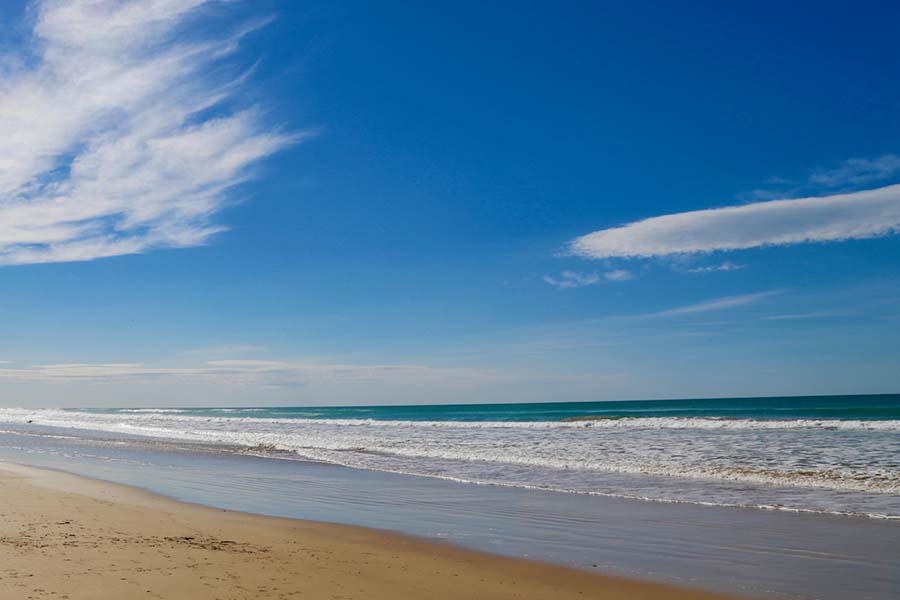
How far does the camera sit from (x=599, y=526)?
33.5ft

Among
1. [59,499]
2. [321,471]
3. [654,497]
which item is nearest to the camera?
[59,499]

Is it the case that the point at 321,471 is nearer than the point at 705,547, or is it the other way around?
the point at 705,547

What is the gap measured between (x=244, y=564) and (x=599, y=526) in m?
5.47

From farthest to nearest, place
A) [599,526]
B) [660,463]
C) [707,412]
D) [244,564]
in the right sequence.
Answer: [707,412] < [660,463] < [599,526] < [244,564]

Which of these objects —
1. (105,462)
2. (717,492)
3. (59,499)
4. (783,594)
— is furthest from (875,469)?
(105,462)

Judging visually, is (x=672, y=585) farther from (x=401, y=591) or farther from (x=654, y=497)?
(x=654, y=497)

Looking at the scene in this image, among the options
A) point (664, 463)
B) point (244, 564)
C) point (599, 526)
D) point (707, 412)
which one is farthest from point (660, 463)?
point (707, 412)

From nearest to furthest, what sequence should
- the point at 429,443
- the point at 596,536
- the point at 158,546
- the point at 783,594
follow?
1. the point at 783,594
2. the point at 158,546
3. the point at 596,536
4. the point at 429,443

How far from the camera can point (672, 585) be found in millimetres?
7035

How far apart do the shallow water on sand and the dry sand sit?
0.77 m

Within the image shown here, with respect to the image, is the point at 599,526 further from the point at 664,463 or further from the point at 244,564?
the point at 664,463

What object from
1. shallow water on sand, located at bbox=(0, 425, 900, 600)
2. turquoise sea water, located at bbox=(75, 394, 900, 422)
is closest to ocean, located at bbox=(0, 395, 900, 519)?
shallow water on sand, located at bbox=(0, 425, 900, 600)

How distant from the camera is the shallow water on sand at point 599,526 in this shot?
7.45 metres

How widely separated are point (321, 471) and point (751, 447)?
1470cm
